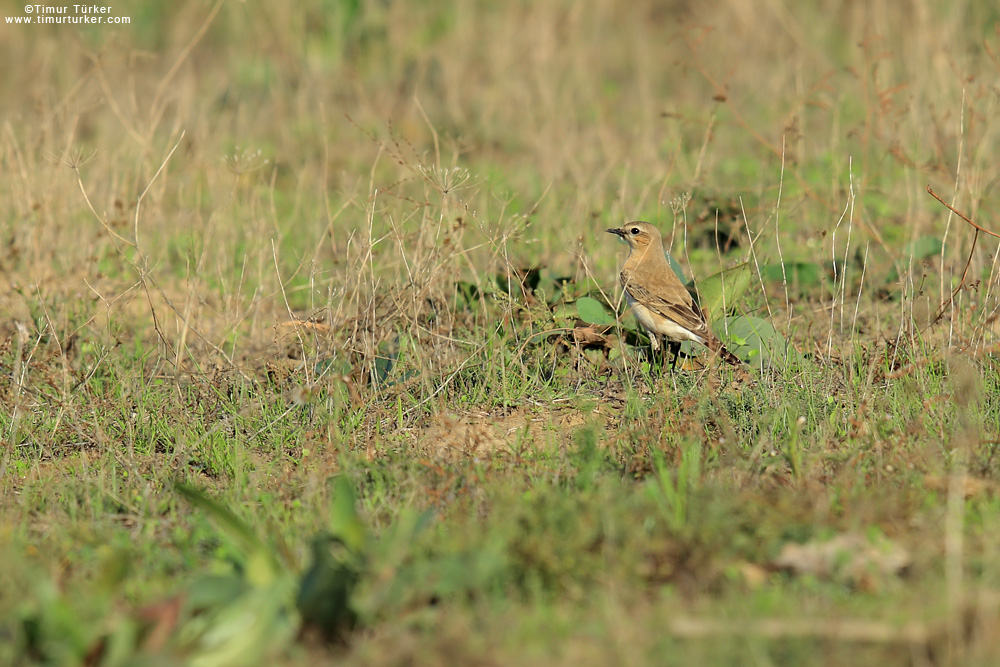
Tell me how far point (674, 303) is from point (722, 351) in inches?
14.7

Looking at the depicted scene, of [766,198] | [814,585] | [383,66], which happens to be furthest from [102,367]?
[383,66]

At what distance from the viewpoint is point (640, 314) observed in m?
5.90

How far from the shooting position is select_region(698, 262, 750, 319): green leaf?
5938 millimetres

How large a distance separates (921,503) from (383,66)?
28.5 feet

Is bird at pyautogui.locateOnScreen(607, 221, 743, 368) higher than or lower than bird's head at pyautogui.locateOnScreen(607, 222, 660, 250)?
lower

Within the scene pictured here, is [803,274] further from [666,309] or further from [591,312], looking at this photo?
[591,312]

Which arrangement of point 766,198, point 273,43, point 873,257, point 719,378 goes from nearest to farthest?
point 719,378
point 873,257
point 766,198
point 273,43

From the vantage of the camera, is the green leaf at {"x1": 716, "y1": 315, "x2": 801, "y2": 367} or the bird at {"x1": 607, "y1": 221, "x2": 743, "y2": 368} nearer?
the green leaf at {"x1": 716, "y1": 315, "x2": 801, "y2": 367}

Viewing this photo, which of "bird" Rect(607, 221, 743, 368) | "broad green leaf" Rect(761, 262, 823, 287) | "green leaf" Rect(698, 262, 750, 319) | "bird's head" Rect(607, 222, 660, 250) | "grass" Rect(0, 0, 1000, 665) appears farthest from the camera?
"broad green leaf" Rect(761, 262, 823, 287)

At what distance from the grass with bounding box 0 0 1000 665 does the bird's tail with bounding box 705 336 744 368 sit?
11 centimetres

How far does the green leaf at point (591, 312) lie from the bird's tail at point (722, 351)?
56 centimetres

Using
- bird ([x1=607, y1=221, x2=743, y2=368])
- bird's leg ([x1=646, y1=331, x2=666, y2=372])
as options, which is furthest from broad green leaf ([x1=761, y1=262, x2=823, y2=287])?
bird's leg ([x1=646, y1=331, x2=666, y2=372])

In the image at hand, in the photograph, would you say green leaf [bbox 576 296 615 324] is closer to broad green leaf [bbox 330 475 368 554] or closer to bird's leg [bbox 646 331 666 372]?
bird's leg [bbox 646 331 666 372]

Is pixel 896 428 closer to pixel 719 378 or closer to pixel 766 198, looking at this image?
pixel 719 378
